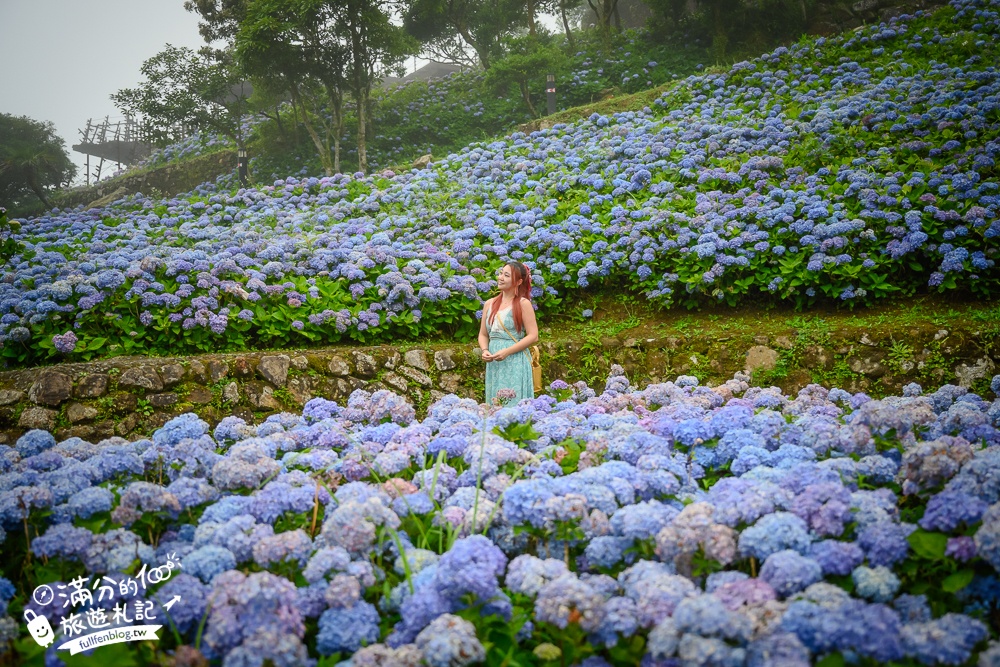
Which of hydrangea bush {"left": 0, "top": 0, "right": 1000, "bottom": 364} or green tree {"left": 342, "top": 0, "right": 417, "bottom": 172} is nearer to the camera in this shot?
hydrangea bush {"left": 0, "top": 0, "right": 1000, "bottom": 364}

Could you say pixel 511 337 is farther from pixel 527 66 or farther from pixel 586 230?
pixel 527 66

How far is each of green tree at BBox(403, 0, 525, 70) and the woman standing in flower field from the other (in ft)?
36.6

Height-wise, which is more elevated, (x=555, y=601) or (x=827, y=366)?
(x=555, y=601)

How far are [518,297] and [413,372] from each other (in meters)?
1.12

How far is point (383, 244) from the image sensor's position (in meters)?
5.84

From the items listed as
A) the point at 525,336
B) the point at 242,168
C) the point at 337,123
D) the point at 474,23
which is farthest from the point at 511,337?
the point at 474,23

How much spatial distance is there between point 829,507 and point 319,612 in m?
1.06

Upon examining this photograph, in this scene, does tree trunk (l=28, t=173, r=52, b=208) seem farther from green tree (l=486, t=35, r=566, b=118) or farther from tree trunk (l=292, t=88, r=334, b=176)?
green tree (l=486, t=35, r=566, b=118)

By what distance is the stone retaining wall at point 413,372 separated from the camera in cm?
383

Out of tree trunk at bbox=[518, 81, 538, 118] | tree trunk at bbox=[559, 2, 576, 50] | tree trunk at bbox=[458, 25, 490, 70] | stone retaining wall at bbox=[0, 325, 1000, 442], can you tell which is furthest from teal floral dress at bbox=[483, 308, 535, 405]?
tree trunk at bbox=[458, 25, 490, 70]

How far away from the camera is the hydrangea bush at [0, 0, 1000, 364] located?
463cm

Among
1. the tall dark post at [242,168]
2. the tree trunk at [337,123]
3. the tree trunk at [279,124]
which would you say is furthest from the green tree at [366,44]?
the tall dark post at [242,168]

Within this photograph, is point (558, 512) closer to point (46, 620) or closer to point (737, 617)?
point (737, 617)

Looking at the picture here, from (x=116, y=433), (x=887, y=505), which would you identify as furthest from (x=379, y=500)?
(x=116, y=433)
